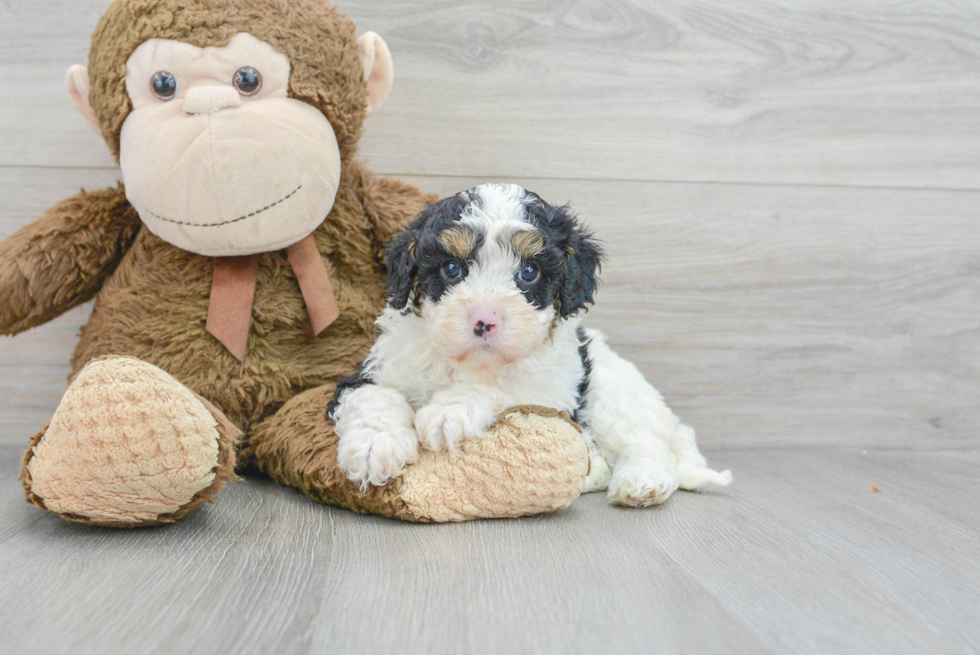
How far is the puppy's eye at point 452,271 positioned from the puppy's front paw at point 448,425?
228 mm

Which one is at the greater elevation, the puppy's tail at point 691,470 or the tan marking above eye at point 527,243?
the tan marking above eye at point 527,243

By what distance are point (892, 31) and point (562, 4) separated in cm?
91


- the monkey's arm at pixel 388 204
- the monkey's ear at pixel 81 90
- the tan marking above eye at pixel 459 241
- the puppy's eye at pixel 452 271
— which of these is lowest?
the monkey's arm at pixel 388 204

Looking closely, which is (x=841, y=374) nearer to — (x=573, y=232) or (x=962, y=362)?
(x=962, y=362)

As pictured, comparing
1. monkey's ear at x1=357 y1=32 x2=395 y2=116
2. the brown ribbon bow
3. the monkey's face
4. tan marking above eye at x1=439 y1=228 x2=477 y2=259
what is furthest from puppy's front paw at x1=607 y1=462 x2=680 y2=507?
monkey's ear at x1=357 y1=32 x2=395 y2=116

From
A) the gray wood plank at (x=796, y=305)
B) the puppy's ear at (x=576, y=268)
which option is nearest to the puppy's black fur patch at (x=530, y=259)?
the puppy's ear at (x=576, y=268)

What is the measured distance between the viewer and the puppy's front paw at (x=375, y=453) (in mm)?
1287

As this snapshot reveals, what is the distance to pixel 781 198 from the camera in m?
2.11

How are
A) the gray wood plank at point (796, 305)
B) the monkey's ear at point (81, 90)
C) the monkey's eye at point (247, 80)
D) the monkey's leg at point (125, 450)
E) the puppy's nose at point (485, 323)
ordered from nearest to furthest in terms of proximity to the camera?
the monkey's leg at point (125, 450) < the puppy's nose at point (485, 323) < the monkey's eye at point (247, 80) < the monkey's ear at point (81, 90) < the gray wood plank at point (796, 305)

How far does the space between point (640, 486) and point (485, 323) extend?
480mm

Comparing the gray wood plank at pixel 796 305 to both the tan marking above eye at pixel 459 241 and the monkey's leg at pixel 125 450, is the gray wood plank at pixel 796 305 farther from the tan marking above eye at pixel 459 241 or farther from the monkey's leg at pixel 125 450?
the monkey's leg at pixel 125 450

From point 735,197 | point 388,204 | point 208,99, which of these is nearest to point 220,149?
point 208,99

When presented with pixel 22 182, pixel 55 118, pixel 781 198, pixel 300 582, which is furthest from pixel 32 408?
pixel 781 198

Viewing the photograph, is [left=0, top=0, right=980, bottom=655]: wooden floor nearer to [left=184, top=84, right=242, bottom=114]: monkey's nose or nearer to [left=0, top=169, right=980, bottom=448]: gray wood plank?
[left=0, top=169, right=980, bottom=448]: gray wood plank
